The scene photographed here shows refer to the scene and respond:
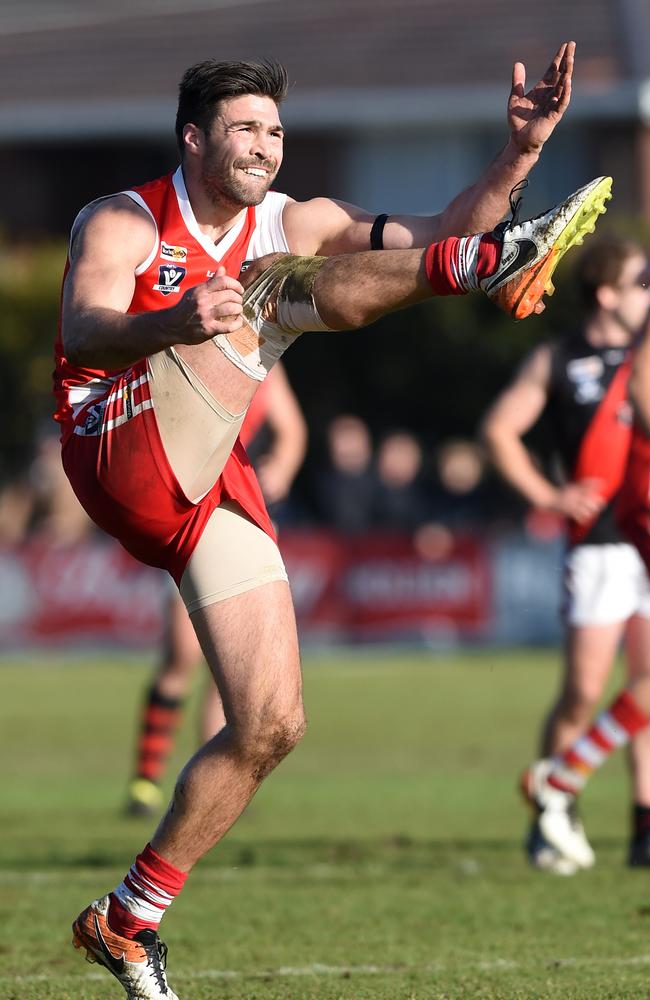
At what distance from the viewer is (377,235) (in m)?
5.35

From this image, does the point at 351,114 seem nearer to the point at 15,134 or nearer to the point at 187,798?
the point at 15,134

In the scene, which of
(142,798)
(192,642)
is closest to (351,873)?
(142,798)

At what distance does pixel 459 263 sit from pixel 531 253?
189 mm

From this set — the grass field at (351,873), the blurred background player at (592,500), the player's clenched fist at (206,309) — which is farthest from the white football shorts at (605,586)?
the player's clenched fist at (206,309)

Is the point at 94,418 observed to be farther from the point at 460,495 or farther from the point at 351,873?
the point at 460,495

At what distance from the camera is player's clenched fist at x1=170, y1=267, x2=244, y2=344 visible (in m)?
4.37

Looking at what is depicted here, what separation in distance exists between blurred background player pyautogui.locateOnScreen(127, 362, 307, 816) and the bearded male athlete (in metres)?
3.64

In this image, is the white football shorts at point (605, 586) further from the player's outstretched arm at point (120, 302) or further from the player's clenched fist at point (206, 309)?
the player's clenched fist at point (206, 309)

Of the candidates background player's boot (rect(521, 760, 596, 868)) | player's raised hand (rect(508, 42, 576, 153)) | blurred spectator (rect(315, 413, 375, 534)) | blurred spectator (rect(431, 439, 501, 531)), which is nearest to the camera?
player's raised hand (rect(508, 42, 576, 153))

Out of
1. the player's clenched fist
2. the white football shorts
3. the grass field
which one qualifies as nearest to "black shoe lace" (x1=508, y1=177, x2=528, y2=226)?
the player's clenched fist

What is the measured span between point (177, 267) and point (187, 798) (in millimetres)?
1500

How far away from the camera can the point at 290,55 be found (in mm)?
32062

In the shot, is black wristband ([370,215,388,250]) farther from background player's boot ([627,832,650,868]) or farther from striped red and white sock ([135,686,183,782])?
striped red and white sock ([135,686,183,782])

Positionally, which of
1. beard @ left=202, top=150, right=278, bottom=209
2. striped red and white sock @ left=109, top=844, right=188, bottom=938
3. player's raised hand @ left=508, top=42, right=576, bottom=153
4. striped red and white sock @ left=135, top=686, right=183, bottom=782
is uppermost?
player's raised hand @ left=508, top=42, right=576, bottom=153
